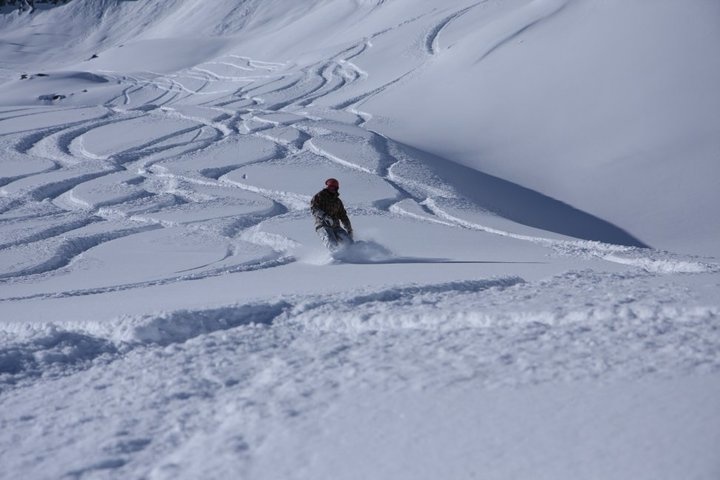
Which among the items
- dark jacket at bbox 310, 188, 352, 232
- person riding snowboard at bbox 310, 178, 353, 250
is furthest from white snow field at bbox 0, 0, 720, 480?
dark jacket at bbox 310, 188, 352, 232

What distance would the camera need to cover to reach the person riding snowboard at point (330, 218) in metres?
7.37

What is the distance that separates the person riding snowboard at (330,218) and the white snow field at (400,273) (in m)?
0.20

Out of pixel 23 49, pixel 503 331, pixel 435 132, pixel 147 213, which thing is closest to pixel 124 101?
pixel 435 132

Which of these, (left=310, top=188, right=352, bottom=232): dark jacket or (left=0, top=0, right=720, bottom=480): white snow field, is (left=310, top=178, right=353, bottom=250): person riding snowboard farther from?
(left=0, top=0, right=720, bottom=480): white snow field

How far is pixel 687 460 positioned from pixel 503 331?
4.86 feet

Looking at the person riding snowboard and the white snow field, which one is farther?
the person riding snowboard

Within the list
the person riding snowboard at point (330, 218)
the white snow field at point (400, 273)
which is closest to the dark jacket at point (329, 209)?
the person riding snowboard at point (330, 218)

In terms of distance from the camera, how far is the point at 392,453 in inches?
104

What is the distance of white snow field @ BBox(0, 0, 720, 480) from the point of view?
2.77m

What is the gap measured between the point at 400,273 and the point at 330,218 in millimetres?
1766

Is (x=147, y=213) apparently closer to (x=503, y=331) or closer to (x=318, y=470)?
(x=503, y=331)

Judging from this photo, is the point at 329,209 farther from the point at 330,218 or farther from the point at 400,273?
the point at 400,273

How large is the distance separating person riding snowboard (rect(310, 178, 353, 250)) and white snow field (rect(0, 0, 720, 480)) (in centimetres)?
20

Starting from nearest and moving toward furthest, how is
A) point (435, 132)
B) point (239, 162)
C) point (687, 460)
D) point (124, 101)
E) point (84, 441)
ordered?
point (687, 460) → point (84, 441) → point (239, 162) → point (435, 132) → point (124, 101)
